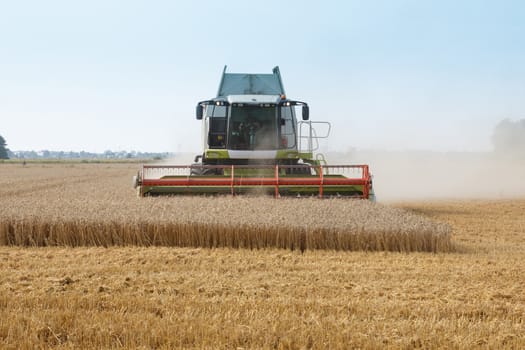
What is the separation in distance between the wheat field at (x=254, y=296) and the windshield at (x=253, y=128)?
11.1 feet

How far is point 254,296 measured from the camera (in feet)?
14.6

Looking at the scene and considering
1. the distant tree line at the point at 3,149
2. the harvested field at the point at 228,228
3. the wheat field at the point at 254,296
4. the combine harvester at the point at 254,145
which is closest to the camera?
the wheat field at the point at 254,296

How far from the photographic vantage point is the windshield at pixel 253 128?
1042 cm

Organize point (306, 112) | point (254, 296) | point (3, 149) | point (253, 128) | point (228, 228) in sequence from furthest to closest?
point (3, 149), point (253, 128), point (306, 112), point (228, 228), point (254, 296)

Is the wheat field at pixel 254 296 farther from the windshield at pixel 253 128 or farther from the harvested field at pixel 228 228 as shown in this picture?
the windshield at pixel 253 128

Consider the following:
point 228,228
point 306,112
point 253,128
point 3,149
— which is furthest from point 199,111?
point 3,149

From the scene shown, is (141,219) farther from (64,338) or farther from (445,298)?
(445,298)

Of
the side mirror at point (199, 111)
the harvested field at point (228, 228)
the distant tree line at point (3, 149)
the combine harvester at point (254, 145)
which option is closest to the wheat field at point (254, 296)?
the harvested field at point (228, 228)

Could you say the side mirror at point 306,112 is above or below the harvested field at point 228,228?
above

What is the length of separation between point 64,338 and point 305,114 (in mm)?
7328

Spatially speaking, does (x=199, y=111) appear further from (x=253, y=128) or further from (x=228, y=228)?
(x=228, y=228)

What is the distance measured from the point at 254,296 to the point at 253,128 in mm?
6326

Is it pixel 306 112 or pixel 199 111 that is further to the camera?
pixel 199 111

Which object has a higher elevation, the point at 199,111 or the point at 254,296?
the point at 199,111
